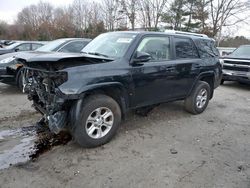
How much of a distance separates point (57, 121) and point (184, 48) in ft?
10.5

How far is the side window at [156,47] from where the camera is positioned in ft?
15.4

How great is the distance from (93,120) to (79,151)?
1.71 ft

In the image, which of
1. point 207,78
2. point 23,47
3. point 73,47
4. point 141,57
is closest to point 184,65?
point 207,78

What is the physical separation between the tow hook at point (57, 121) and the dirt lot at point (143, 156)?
1.36 ft

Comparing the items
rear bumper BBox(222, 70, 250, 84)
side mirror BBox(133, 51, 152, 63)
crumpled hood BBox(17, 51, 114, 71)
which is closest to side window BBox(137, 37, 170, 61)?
side mirror BBox(133, 51, 152, 63)

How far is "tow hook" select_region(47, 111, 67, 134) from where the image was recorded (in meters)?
3.73

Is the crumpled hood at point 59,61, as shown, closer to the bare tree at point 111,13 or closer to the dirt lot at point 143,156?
the dirt lot at point 143,156

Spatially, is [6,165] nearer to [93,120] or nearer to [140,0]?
[93,120]

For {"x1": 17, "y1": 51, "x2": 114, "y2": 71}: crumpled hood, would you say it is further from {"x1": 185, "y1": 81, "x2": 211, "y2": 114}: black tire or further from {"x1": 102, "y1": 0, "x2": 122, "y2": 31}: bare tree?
{"x1": 102, "y1": 0, "x2": 122, "y2": 31}: bare tree

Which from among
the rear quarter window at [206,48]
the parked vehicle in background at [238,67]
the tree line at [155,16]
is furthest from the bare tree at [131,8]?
the rear quarter window at [206,48]

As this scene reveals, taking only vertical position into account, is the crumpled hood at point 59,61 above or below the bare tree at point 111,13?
below

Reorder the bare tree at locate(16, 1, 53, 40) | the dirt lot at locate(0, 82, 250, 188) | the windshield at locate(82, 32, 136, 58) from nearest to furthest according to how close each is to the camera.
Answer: the dirt lot at locate(0, 82, 250, 188) < the windshield at locate(82, 32, 136, 58) < the bare tree at locate(16, 1, 53, 40)

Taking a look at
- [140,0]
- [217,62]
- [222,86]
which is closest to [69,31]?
[140,0]

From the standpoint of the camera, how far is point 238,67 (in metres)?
9.77
